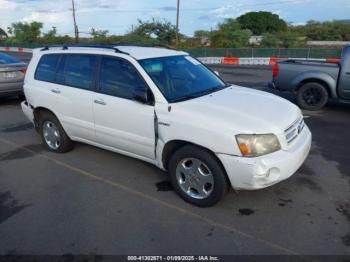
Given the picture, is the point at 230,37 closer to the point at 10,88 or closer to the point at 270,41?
the point at 270,41

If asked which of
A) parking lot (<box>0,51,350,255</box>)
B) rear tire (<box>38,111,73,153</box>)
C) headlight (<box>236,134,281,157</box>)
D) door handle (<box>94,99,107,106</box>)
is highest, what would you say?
door handle (<box>94,99,107,106</box>)

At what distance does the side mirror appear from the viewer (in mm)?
3762

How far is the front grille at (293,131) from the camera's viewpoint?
139 inches

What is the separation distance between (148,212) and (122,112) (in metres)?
1.33

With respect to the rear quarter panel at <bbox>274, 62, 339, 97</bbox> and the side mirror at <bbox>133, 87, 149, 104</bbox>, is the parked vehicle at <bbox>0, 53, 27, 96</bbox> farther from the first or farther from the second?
the rear quarter panel at <bbox>274, 62, 339, 97</bbox>

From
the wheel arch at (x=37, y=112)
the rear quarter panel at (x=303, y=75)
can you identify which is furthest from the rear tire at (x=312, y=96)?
the wheel arch at (x=37, y=112)

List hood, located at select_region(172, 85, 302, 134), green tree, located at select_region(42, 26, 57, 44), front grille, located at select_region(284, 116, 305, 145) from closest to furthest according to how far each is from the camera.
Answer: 1. hood, located at select_region(172, 85, 302, 134)
2. front grille, located at select_region(284, 116, 305, 145)
3. green tree, located at select_region(42, 26, 57, 44)

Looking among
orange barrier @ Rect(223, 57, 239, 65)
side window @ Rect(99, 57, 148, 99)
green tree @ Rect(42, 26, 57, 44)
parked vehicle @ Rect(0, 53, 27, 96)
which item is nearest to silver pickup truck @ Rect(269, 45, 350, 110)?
side window @ Rect(99, 57, 148, 99)

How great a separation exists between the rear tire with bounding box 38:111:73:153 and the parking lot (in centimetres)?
23

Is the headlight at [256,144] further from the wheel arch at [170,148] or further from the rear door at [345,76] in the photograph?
the rear door at [345,76]

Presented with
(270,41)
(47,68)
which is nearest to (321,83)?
(47,68)

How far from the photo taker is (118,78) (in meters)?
4.21

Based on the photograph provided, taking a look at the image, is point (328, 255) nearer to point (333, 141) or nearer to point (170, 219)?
point (170, 219)

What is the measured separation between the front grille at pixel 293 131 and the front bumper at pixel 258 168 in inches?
6.6
